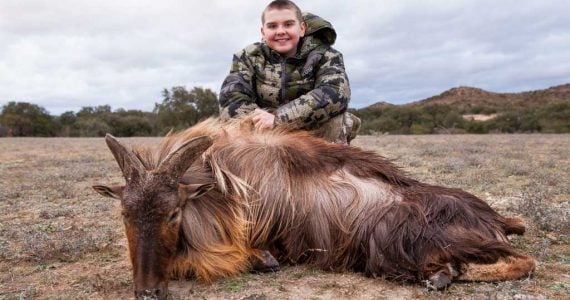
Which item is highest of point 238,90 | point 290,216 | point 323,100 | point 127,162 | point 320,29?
point 320,29

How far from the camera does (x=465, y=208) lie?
12.5 feet

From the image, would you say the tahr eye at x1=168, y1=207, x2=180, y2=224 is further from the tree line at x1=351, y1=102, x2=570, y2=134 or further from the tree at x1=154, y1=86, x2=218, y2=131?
the tree at x1=154, y1=86, x2=218, y2=131

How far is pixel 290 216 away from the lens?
3.95 m

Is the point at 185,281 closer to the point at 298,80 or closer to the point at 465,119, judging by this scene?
the point at 298,80

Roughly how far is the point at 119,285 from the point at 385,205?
6.72 ft

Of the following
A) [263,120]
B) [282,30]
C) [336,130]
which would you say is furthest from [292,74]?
[263,120]

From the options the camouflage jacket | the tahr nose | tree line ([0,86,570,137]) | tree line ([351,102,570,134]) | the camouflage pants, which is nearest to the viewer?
the tahr nose

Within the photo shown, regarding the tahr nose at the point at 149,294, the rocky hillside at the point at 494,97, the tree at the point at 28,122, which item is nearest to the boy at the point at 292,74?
the tahr nose at the point at 149,294

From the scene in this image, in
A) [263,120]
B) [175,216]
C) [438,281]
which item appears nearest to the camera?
[438,281]

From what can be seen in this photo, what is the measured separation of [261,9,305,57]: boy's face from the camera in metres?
5.46

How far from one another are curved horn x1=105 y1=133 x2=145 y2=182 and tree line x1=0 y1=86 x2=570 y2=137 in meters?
31.5

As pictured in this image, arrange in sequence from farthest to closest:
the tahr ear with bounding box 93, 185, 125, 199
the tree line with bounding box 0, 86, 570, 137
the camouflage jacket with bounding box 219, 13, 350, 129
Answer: the tree line with bounding box 0, 86, 570, 137, the camouflage jacket with bounding box 219, 13, 350, 129, the tahr ear with bounding box 93, 185, 125, 199

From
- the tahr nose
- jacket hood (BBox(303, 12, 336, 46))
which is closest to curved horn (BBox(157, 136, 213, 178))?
the tahr nose

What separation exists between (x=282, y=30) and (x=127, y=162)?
104 inches
